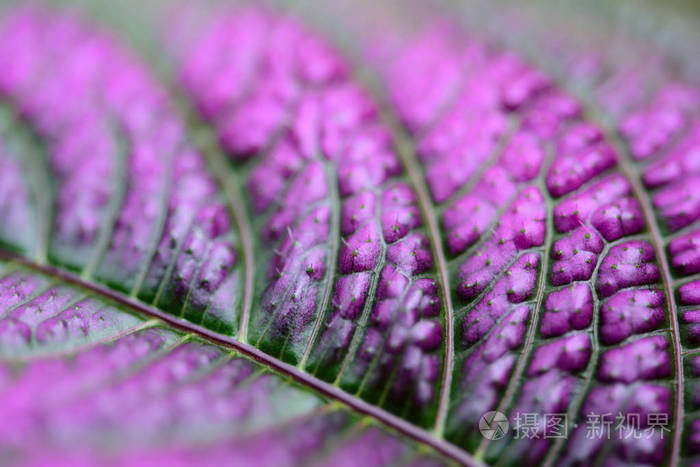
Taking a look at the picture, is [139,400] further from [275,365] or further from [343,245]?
[343,245]

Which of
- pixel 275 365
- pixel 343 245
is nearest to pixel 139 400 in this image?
pixel 275 365

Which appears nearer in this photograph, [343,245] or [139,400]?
[139,400]

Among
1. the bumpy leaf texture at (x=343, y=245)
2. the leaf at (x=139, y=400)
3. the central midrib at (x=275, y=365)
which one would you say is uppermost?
the bumpy leaf texture at (x=343, y=245)

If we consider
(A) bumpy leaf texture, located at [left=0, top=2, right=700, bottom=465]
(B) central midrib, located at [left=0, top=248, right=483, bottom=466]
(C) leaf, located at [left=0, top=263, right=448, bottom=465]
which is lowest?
(C) leaf, located at [left=0, top=263, right=448, bottom=465]

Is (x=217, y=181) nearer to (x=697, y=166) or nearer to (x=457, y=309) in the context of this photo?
(x=457, y=309)

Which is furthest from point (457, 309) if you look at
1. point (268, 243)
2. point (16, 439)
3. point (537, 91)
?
point (16, 439)

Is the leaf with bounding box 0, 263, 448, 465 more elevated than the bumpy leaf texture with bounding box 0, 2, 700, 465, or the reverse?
the bumpy leaf texture with bounding box 0, 2, 700, 465

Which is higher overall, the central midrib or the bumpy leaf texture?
the bumpy leaf texture

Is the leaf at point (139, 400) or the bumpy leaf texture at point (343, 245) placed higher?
the bumpy leaf texture at point (343, 245)
